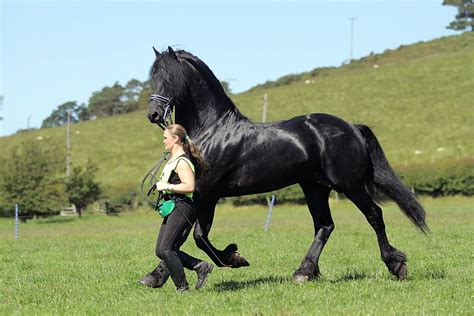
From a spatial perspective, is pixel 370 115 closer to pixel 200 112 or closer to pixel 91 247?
pixel 91 247

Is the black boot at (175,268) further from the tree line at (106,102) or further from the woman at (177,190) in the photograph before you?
the tree line at (106,102)

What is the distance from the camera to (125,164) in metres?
69.2

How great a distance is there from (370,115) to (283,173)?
63.8 m

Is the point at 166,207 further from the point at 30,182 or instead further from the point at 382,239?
the point at 30,182

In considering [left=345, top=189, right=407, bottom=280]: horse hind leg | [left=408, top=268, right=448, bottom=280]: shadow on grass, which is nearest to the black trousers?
[left=345, top=189, right=407, bottom=280]: horse hind leg

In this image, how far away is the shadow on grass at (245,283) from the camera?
895 cm

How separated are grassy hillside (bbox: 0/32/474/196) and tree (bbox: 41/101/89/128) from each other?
58853mm

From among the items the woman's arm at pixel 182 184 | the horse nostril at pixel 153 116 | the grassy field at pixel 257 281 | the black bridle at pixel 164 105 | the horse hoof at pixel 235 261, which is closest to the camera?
the grassy field at pixel 257 281

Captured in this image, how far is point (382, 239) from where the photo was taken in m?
9.70

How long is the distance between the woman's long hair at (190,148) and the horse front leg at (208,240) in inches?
23.7

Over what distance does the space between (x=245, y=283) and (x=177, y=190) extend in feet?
6.55

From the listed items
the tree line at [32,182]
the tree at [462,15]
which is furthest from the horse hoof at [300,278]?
the tree at [462,15]

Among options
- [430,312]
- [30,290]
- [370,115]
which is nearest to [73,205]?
[370,115]

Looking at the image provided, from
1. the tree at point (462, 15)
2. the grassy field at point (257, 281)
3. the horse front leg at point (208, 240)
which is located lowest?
the grassy field at point (257, 281)
